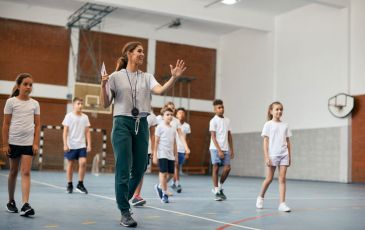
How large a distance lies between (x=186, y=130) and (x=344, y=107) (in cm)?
744

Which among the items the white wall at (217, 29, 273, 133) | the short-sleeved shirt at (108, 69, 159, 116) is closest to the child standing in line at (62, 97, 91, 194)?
the short-sleeved shirt at (108, 69, 159, 116)

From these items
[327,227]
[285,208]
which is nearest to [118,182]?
[327,227]

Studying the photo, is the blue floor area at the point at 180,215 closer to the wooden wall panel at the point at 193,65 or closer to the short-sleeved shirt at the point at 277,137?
the short-sleeved shirt at the point at 277,137

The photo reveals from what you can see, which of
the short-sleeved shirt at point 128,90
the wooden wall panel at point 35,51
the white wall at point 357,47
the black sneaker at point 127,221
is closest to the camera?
the black sneaker at point 127,221

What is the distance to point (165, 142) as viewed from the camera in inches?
324

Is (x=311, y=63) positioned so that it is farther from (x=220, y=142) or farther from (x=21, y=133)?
(x=21, y=133)

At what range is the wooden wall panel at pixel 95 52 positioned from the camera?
72.0 ft

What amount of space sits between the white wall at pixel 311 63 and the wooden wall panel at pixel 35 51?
32.1 feet

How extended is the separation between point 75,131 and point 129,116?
15.2 ft

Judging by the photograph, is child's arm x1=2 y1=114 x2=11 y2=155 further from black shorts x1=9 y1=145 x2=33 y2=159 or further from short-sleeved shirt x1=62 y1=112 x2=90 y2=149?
short-sleeved shirt x1=62 y1=112 x2=90 y2=149

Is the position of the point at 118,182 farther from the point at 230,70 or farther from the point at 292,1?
the point at 230,70

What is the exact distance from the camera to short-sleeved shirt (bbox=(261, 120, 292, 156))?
23.4 feet

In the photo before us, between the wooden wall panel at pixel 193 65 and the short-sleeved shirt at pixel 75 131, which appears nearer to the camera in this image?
the short-sleeved shirt at pixel 75 131

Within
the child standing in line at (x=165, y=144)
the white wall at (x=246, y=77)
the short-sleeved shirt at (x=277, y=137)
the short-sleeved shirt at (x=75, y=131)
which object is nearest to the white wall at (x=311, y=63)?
the white wall at (x=246, y=77)
